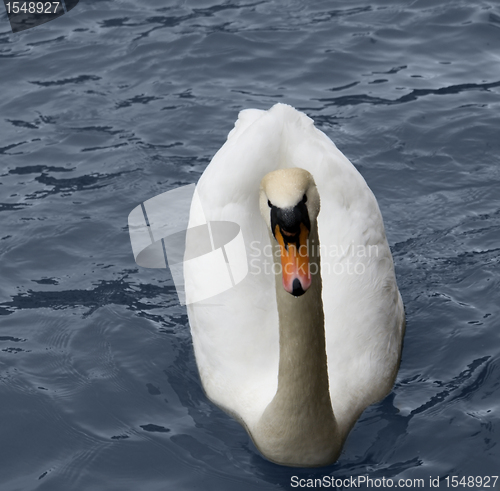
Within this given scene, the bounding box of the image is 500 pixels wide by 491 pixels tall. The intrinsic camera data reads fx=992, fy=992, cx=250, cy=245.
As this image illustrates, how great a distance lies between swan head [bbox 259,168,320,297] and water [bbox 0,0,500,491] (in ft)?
5.21

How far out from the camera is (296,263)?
5.54 meters

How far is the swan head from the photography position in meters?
5.45

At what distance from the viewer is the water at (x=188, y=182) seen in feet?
22.1

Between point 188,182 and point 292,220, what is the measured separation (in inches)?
176

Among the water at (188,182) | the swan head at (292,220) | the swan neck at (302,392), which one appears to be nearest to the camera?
the swan head at (292,220)

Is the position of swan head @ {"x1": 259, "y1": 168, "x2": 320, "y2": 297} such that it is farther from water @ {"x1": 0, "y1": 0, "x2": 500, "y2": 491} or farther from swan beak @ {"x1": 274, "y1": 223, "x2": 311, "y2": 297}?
water @ {"x1": 0, "y1": 0, "x2": 500, "y2": 491}

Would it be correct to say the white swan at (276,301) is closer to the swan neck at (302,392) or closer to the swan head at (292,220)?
the swan neck at (302,392)

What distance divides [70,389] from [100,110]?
443cm

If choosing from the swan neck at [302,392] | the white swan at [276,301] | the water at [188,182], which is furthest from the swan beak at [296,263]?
the water at [188,182]

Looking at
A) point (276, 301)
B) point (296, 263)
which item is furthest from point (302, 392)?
point (296, 263)

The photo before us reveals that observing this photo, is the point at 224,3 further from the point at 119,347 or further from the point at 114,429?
the point at 114,429

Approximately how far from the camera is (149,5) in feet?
42.2

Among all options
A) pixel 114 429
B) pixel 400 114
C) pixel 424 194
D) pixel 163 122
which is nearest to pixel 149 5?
pixel 163 122

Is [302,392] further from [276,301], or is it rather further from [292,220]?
[292,220]
